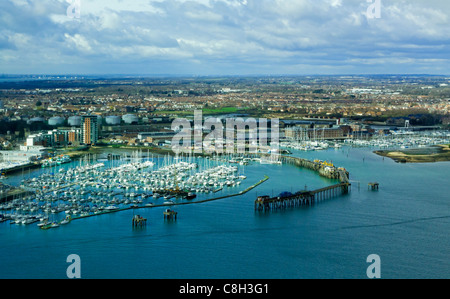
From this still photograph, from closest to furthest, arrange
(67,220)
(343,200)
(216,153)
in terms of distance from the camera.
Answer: (67,220)
(343,200)
(216,153)

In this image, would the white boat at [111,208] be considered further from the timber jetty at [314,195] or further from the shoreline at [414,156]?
the shoreline at [414,156]

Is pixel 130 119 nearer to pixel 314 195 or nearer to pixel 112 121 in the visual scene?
pixel 112 121

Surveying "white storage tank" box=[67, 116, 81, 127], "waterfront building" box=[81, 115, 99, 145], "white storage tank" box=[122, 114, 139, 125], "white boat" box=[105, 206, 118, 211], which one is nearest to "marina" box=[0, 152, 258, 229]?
"white boat" box=[105, 206, 118, 211]

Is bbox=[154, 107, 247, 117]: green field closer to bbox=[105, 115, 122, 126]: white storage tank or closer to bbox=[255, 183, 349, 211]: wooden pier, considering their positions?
bbox=[105, 115, 122, 126]: white storage tank

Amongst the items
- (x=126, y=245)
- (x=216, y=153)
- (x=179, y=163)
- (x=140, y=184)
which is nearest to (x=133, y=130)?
(x=216, y=153)

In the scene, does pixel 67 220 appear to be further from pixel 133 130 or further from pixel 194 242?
pixel 133 130

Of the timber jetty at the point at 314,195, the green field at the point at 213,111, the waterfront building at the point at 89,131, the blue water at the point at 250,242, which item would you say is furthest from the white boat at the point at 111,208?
the green field at the point at 213,111
